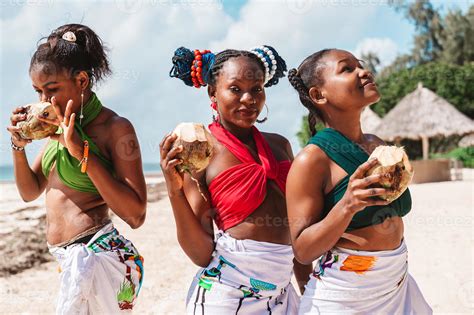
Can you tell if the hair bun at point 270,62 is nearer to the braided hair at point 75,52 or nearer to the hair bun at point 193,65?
the hair bun at point 193,65

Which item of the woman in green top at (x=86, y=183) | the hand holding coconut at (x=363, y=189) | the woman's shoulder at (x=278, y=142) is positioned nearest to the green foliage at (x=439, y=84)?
the woman's shoulder at (x=278, y=142)

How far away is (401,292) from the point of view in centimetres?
232

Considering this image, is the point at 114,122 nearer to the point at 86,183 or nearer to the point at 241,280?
the point at 86,183

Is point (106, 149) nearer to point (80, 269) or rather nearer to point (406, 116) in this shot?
point (80, 269)

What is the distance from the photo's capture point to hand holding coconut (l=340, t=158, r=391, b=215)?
1.89 m

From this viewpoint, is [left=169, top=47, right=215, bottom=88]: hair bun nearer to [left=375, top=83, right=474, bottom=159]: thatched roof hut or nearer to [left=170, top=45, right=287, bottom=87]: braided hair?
[left=170, top=45, right=287, bottom=87]: braided hair

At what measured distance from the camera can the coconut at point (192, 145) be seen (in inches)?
87.2

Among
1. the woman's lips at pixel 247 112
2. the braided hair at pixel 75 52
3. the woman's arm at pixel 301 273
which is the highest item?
the braided hair at pixel 75 52

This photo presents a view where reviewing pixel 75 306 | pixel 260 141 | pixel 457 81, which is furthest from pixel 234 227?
pixel 457 81

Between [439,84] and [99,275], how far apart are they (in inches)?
1363

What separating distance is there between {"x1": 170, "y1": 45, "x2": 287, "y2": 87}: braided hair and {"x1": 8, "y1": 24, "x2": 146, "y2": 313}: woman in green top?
1.30 ft

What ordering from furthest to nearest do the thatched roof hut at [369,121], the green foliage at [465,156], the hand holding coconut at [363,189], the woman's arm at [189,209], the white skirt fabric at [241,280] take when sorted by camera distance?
the thatched roof hut at [369,121] → the green foliage at [465,156] → the white skirt fabric at [241,280] → the woman's arm at [189,209] → the hand holding coconut at [363,189]

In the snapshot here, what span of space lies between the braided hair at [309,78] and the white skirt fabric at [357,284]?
Answer: 2.25 feet

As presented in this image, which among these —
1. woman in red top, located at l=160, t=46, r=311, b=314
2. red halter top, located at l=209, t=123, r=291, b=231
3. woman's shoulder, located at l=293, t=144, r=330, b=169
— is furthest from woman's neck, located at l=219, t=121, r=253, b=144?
woman's shoulder, located at l=293, t=144, r=330, b=169
